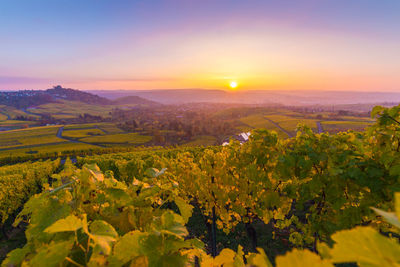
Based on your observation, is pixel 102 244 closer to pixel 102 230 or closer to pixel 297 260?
pixel 102 230

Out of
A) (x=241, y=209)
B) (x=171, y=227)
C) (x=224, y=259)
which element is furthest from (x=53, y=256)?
(x=241, y=209)

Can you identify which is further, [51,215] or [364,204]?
[364,204]

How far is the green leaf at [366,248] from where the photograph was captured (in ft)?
1.99

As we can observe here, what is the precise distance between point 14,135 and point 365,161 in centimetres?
11840

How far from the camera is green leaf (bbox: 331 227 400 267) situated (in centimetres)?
61

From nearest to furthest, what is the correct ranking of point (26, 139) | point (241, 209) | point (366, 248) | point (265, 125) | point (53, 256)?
point (366, 248) < point (53, 256) < point (241, 209) < point (26, 139) < point (265, 125)

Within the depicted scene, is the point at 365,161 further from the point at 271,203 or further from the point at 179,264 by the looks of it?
the point at 179,264

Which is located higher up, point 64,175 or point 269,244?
point 64,175

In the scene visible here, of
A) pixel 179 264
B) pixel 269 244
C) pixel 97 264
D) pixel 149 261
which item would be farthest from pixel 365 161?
pixel 269 244

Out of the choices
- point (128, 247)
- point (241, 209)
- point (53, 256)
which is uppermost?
point (53, 256)

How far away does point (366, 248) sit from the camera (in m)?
0.62

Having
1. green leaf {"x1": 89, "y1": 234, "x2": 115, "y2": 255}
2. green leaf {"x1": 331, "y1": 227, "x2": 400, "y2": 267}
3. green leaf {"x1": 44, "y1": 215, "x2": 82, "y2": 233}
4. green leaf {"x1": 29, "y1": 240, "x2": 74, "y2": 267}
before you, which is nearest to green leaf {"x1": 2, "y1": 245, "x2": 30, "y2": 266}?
green leaf {"x1": 29, "y1": 240, "x2": 74, "y2": 267}

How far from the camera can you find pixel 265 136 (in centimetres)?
402

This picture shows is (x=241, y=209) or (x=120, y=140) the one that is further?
(x=120, y=140)
